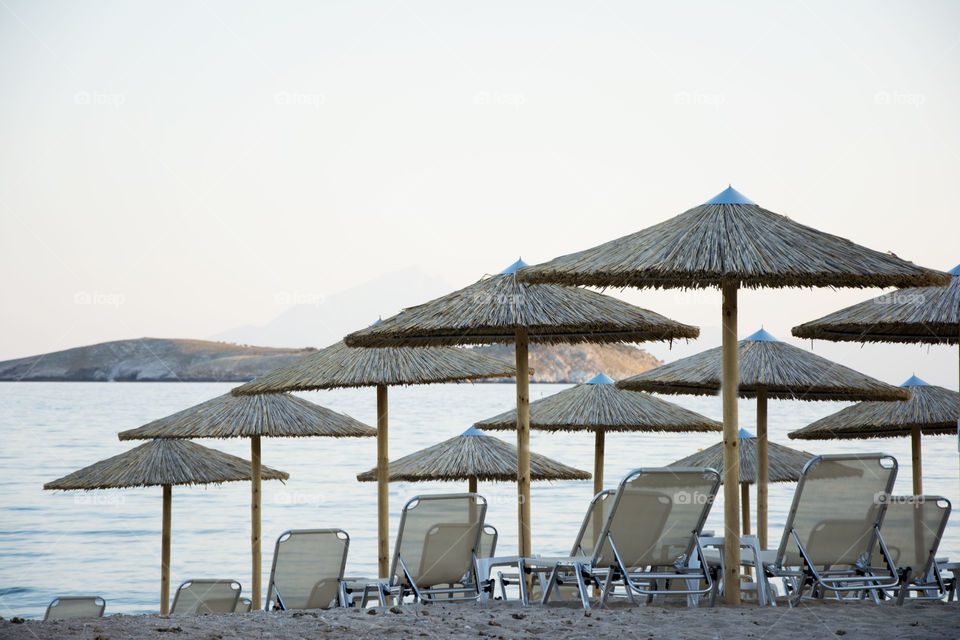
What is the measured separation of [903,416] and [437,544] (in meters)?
6.01

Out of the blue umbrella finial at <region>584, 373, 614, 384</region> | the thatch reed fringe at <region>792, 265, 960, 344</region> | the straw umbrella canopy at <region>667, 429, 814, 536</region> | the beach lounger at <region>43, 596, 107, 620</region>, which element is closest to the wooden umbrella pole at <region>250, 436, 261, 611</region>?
the beach lounger at <region>43, 596, 107, 620</region>

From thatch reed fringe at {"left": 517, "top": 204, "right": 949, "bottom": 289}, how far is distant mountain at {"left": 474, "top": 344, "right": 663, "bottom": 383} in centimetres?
4262

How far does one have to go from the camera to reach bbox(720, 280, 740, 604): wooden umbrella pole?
207 inches

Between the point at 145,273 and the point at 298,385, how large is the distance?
3155 cm

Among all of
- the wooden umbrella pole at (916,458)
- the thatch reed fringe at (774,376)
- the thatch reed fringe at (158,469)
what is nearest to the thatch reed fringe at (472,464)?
the thatch reed fringe at (774,376)

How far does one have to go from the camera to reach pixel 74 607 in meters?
9.09

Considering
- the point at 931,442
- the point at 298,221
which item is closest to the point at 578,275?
the point at 298,221

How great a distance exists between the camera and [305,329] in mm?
88125

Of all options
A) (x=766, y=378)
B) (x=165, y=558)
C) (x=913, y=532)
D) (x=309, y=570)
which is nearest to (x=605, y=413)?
(x=766, y=378)

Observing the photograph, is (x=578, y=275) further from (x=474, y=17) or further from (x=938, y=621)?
(x=474, y=17)

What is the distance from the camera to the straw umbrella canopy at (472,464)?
9.73 metres

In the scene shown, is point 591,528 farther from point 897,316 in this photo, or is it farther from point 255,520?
point 255,520

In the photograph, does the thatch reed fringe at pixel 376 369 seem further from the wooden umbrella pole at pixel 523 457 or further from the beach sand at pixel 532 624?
the beach sand at pixel 532 624

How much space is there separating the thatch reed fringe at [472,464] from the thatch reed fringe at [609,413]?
419mm
